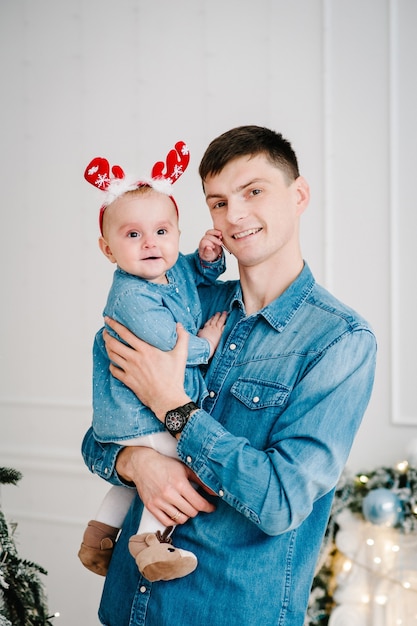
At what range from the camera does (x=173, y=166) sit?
5.64ft

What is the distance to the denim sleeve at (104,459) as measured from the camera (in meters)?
1.62

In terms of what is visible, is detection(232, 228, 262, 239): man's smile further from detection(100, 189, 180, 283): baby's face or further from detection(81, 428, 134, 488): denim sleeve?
detection(81, 428, 134, 488): denim sleeve

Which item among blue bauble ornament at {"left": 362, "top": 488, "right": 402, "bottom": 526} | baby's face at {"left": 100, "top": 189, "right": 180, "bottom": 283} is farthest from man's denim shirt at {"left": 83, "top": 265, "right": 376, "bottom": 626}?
blue bauble ornament at {"left": 362, "top": 488, "right": 402, "bottom": 526}

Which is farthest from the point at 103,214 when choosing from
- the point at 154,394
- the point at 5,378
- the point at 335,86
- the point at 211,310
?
the point at 5,378

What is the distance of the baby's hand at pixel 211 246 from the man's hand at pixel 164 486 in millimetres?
522

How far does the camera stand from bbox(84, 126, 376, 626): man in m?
1.32

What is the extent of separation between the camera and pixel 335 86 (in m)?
3.00

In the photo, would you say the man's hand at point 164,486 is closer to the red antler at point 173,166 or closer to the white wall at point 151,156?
the red antler at point 173,166

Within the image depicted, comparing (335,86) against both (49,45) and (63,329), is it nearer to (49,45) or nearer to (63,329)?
(49,45)

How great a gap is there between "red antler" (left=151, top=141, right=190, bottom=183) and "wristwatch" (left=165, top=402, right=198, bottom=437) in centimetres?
59

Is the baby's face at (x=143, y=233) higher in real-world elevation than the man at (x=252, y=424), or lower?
higher

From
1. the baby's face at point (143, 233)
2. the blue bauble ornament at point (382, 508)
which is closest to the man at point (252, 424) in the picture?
the baby's face at point (143, 233)

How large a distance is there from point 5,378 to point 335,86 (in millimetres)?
2202

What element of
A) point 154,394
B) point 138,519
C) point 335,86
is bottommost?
point 138,519
